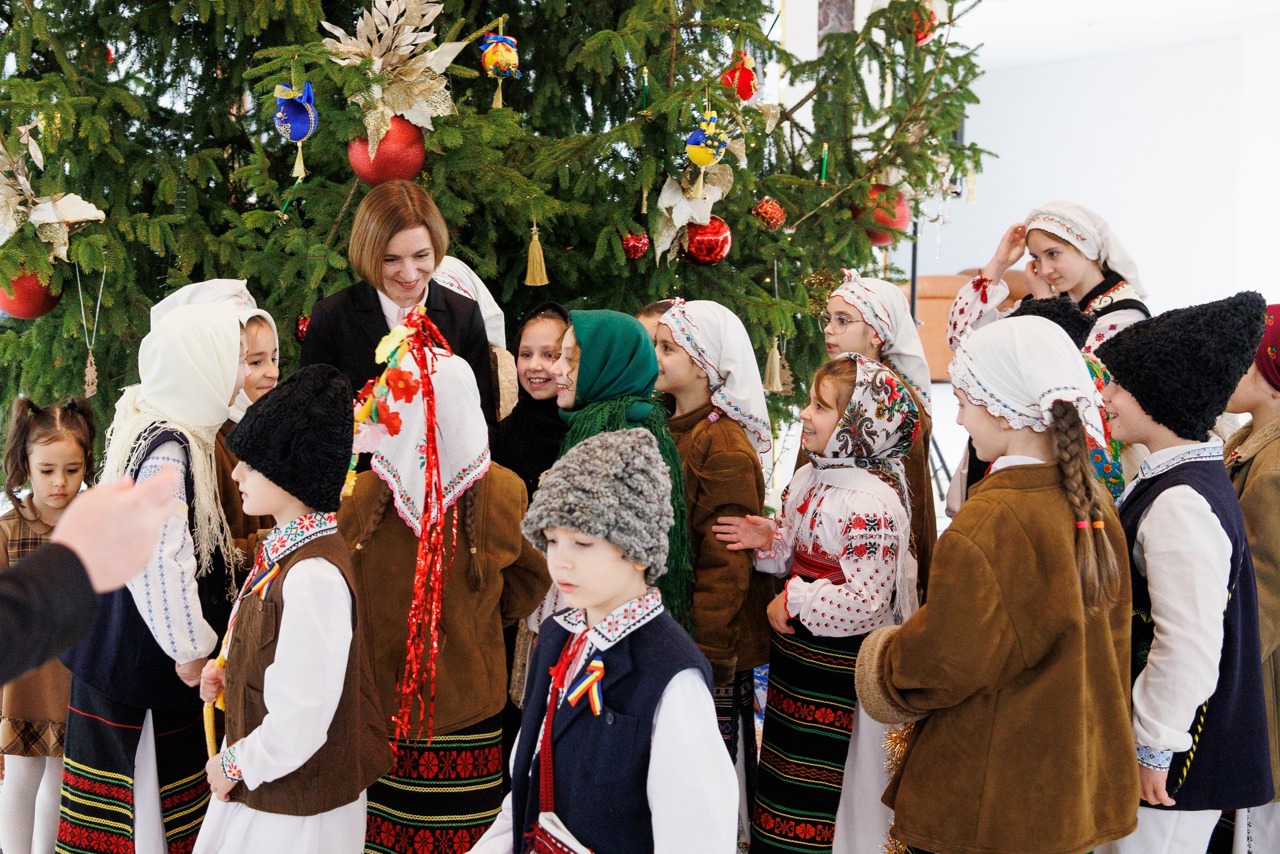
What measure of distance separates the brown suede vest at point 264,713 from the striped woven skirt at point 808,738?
1.18 metres

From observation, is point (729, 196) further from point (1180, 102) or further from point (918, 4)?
point (1180, 102)

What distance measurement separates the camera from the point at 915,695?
216cm

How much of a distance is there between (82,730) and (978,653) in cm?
200

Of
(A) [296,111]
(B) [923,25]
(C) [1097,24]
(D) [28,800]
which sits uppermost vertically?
(C) [1097,24]

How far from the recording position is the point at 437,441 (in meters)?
2.32

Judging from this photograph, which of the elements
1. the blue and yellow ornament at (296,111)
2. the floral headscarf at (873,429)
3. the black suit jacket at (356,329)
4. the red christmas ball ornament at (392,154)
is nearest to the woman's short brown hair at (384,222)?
the black suit jacket at (356,329)

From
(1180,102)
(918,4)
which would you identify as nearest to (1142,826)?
(918,4)

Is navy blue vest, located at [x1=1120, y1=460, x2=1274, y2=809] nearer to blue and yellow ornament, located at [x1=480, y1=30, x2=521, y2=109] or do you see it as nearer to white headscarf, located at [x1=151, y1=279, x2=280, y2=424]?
white headscarf, located at [x1=151, y1=279, x2=280, y2=424]

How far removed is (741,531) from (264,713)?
1.28 meters

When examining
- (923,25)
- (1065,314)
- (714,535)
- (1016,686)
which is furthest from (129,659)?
(923,25)

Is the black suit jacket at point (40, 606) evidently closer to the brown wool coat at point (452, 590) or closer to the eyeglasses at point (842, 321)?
the brown wool coat at point (452, 590)

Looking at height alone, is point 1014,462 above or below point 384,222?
below

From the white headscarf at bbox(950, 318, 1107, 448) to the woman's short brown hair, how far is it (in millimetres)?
1553

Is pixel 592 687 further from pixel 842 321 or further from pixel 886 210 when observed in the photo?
pixel 886 210
